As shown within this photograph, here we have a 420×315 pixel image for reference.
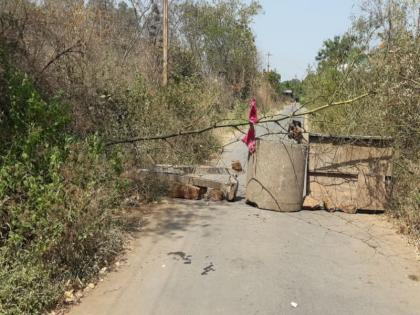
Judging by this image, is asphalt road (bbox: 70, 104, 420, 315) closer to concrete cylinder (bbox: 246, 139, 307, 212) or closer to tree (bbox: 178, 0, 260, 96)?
concrete cylinder (bbox: 246, 139, 307, 212)

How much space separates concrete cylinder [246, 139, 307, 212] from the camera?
748 centimetres

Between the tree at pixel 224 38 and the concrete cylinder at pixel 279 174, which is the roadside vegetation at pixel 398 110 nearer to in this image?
the concrete cylinder at pixel 279 174

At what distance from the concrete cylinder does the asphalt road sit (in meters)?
0.22

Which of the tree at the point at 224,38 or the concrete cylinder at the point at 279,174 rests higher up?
the tree at the point at 224,38

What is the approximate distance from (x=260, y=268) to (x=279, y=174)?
247cm

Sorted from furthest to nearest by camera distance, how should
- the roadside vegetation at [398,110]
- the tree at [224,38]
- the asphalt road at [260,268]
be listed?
the tree at [224,38] < the roadside vegetation at [398,110] < the asphalt road at [260,268]

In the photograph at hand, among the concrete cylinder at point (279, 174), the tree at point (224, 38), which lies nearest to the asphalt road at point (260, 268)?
the concrete cylinder at point (279, 174)

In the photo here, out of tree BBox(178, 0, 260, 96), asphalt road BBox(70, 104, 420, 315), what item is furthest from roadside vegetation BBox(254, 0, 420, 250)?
tree BBox(178, 0, 260, 96)

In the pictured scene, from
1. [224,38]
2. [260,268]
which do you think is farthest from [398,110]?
[224,38]

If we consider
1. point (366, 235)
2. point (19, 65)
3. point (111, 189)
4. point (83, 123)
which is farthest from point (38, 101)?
point (366, 235)

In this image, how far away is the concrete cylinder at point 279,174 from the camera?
748 centimetres

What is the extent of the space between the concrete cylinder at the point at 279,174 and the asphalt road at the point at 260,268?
0.71 ft

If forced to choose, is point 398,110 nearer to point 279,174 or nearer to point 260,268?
point 279,174

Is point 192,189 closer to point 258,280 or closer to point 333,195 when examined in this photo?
point 333,195
